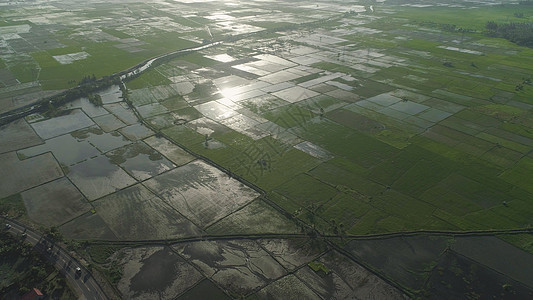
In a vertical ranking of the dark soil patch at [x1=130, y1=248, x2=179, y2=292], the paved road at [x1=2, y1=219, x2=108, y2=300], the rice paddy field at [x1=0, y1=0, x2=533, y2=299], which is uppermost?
the paved road at [x1=2, y1=219, x2=108, y2=300]

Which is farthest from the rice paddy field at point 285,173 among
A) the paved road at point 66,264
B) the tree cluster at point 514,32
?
the tree cluster at point 514,32

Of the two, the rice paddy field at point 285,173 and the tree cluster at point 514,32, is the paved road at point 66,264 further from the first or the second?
the tree cluster at point 514,32

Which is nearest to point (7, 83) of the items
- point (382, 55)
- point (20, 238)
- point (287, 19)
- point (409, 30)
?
point (20, 238)

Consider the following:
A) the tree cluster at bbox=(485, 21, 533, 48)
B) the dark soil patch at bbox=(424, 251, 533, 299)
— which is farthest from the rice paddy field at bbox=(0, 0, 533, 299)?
the tree cluster at bbox=(485, 21, 533, 48)

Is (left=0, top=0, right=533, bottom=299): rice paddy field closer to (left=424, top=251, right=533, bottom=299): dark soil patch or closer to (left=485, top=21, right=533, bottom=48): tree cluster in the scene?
(left=424, top=251, right=533, bottom=299): dark soil patch

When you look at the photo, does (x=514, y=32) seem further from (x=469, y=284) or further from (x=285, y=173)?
(x=469, y=284)

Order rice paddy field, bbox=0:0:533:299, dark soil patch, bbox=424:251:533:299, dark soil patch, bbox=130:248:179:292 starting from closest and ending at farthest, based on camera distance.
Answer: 1. dark soil patch, bbox=424:251:533:299
2. dark soil patch, bbox=130:248:179:292
3. rice paddy field, bbox=0:0:533:299

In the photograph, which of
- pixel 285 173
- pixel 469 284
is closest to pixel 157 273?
pixel 285 173
